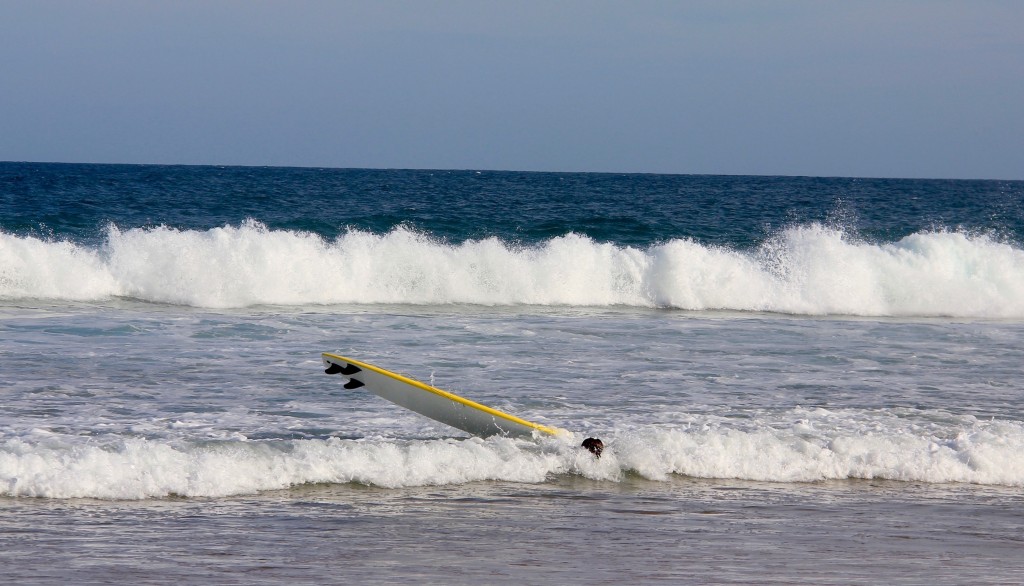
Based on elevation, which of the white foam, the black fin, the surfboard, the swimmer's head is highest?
the black fin

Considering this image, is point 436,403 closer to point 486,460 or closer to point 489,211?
point 486,460

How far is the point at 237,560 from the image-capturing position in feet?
17.5

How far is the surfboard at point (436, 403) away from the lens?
7.96m

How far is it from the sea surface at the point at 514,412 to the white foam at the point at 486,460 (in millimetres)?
21

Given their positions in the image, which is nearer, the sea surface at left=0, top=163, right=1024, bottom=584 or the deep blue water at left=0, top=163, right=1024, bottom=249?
the sea surface at left=0, top=163, right=1024, bottom=584

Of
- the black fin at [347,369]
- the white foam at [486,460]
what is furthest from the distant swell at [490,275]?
the white foam at [486,460]

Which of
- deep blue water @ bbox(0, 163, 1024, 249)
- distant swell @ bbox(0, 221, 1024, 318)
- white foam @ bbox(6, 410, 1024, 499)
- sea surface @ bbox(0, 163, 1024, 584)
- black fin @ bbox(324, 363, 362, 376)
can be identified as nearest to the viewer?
sea surface @ bbox(0, 163, 1024, 584)

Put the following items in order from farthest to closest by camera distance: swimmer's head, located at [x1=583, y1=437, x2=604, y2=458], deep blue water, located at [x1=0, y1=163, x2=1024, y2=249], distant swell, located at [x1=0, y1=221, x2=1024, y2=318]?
deep blue water, located at [x1=0, y1=163, x2=1024, y2=249]
distant swell, located at [x1=0, y1=221, x2=1024, y2=318]
swimmer's head, located at [x1=583, y1=437, x2=604, y2=458]

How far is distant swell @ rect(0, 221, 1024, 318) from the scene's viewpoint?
1753 cm

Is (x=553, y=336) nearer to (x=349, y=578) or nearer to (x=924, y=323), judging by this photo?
(x=924, y=323)

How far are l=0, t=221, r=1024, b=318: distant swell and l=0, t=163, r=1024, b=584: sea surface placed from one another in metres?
0.07

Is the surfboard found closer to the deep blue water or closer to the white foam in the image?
the white foam

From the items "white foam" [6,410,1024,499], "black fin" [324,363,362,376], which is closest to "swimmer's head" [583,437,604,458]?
"white foam" [6,410,1024,499]

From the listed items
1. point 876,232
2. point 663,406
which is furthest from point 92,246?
point 876,232
